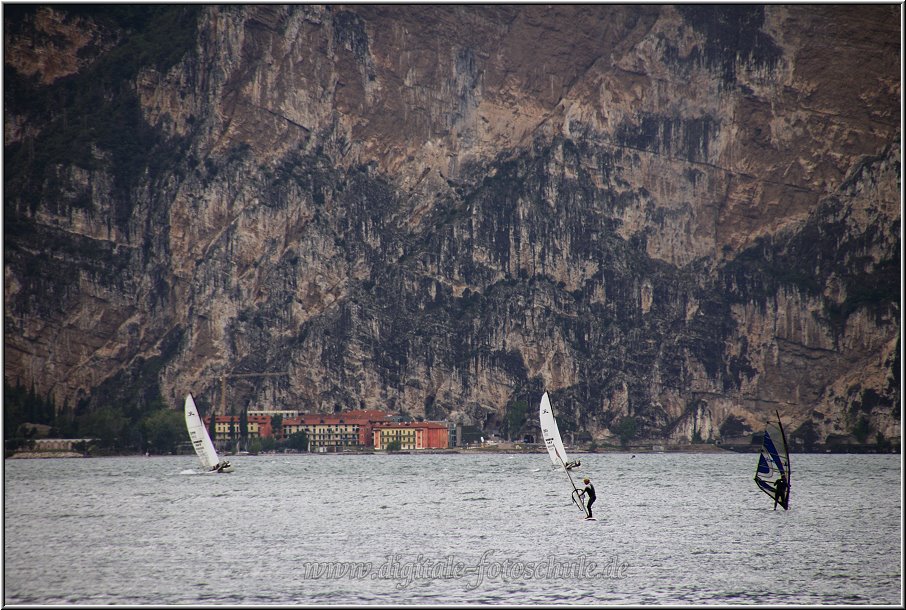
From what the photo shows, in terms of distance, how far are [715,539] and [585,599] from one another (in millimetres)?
23199

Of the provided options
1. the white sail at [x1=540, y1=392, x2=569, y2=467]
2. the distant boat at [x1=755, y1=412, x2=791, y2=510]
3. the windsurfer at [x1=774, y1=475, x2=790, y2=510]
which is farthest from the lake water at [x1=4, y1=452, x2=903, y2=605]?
the white sail at [x1=540, y1=392, x2=569, y2=467]

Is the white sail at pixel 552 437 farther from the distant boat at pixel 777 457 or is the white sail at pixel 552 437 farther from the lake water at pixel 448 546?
the distant boat at pixel 777 457

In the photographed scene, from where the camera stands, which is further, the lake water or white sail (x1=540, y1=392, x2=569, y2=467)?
white sail (x1=540, y1=392, x2=569, y2=467)

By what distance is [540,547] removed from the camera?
6512 cm

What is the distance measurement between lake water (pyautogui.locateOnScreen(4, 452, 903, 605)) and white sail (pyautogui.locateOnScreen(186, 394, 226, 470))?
665 inches

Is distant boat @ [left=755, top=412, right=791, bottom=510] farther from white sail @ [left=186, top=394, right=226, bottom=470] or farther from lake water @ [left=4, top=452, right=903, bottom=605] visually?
white sail @ [left=186, top=394, right=226, bottom=470]

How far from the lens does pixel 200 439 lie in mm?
141750

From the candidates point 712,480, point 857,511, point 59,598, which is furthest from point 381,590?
point 712,480

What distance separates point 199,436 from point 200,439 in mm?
646

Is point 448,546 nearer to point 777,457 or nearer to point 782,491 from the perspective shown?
point 777,457

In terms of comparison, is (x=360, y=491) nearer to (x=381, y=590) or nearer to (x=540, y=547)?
(x=540, y=547)

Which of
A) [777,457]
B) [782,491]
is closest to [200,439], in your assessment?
[782,491]

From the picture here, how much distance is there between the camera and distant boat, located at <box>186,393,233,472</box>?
5507 inches

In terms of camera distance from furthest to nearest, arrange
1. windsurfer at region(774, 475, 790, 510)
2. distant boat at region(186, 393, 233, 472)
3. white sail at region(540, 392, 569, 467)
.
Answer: distant boat at region(186, 393, 233, 472), white sail at region(540, 392, 569, 467), windsurfer at region(774, 475, 790, 510)
